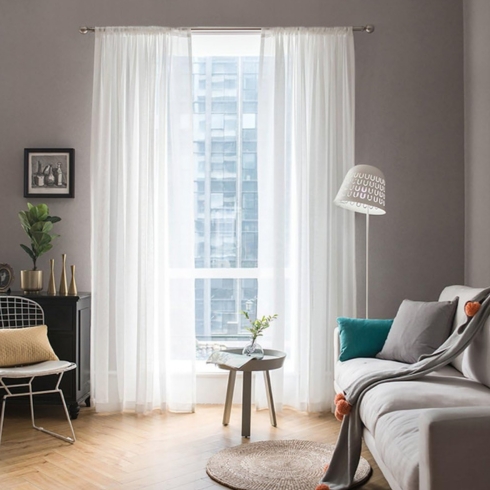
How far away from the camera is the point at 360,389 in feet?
9.52

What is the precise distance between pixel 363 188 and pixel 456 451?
7.54ft

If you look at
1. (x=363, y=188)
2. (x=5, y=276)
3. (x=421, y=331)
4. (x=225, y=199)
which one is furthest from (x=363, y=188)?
(x=5, y=276)

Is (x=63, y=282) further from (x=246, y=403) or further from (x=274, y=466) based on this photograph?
(x=274, y=466)

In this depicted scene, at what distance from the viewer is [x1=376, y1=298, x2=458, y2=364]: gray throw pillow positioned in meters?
3.33

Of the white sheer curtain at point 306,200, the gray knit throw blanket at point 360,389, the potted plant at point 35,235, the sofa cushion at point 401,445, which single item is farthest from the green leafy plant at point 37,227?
the sofa cushion at point 401,445

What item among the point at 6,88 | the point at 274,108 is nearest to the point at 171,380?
the point at 274,108

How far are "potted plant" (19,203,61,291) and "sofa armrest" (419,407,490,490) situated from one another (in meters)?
3.08

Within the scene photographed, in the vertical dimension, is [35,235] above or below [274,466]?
above

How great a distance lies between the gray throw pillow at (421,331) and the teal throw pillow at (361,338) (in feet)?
0.54

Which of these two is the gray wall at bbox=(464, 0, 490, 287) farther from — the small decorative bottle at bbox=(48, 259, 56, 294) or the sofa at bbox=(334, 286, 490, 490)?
the small decorative bottle at bbox=(48, 259, 56, 294)

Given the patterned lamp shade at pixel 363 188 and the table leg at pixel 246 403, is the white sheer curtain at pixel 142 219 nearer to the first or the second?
the table leg at pixel 246 403

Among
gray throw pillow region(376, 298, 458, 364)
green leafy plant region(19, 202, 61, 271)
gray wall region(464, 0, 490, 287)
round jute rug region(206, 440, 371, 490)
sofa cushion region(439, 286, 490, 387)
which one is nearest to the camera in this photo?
sofa cushion region(439, 286, 490, 387)

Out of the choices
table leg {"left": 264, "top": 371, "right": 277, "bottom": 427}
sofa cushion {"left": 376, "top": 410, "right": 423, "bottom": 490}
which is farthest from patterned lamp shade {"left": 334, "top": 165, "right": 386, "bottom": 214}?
sofa cushion {"left": 376, "top": 410, "right": 423, "bottom": 490}

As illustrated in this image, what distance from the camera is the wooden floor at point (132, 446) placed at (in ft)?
9.80
